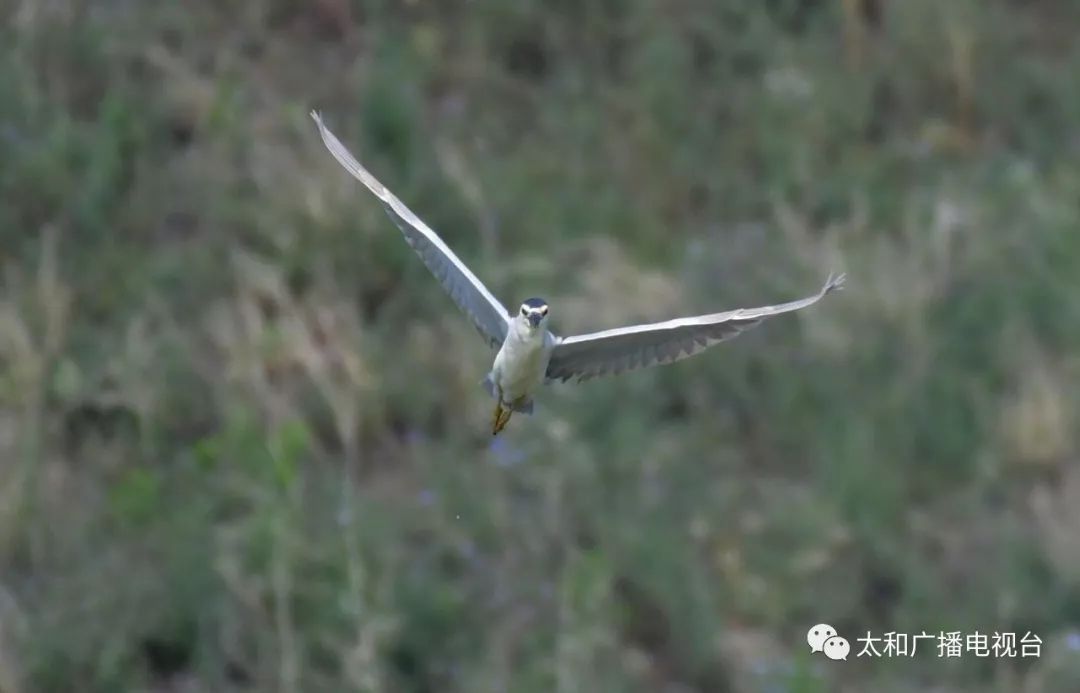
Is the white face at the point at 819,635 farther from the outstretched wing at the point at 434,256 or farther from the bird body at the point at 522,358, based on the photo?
the bird body at the point at 522,358

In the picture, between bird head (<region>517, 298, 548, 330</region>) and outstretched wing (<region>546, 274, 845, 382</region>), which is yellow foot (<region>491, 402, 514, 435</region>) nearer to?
outstretched wing (<region>546, 274, 845, 382</region>)

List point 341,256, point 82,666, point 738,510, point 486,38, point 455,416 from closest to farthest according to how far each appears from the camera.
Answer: point 82,666 < point 738,510 < point 455,416 < point 341,256 < point 486,38

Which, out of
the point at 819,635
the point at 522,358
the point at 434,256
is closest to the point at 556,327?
the point at 819,635

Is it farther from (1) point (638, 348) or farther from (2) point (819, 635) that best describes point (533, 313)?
(2) point (819, 635)

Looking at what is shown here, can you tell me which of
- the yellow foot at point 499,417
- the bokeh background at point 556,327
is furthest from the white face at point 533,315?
the bokeh background at point 556,327

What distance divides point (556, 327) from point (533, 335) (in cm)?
351

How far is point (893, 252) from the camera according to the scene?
296 inches

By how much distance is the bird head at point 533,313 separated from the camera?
11.9 ft

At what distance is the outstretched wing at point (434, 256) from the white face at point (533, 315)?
129 millimetres

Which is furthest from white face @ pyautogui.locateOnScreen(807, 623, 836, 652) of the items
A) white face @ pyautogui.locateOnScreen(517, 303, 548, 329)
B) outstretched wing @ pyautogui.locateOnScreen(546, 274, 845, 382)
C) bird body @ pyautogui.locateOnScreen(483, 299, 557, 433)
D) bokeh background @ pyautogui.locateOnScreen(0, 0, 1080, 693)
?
white face @ pyautogui.locateOnScreen(517, 303, 548, 329)

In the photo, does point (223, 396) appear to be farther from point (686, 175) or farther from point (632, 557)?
point (686, 175)

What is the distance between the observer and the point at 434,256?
4047mm

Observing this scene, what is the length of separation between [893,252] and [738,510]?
156 centimetres

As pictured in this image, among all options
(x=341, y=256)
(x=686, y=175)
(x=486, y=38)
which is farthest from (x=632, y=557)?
(x=486, y=38)
